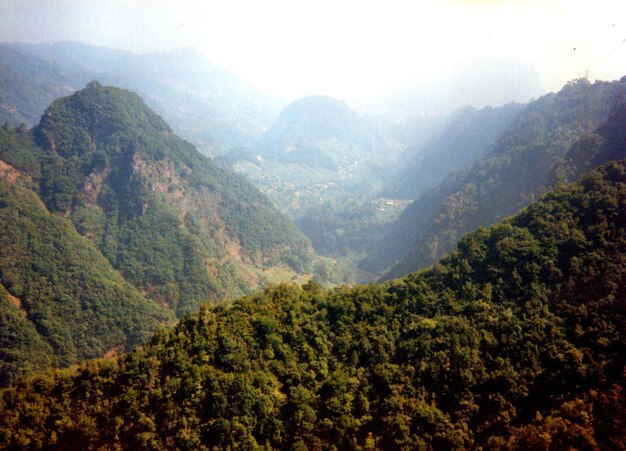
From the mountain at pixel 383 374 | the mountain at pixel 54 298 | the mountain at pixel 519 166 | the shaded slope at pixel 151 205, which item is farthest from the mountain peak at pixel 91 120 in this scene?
the mountain at pixel 383 374

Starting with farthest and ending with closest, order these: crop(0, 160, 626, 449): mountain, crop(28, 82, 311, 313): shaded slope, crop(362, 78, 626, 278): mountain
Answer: crop(362, 78, 626, 278): mountain, crop(28, 82, 311, 313): shaded slope, crop(0, 160, 626, 449): mountain

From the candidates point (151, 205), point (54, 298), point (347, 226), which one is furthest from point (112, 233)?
point (347, 226)

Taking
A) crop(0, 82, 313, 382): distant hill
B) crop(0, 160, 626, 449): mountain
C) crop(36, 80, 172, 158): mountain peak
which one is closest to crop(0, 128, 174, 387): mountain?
crop(0, 82, 313, 382): distant hill

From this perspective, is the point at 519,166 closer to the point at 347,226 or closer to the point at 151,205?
the point at 347,226

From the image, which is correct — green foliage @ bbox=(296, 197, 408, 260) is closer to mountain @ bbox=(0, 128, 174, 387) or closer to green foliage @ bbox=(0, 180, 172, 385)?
green foliage @ bbox=(0, 180, 172, 385)

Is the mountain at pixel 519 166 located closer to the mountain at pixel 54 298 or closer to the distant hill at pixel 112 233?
the distant hill at pixel 112 233

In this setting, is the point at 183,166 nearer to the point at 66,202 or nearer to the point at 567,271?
the point at 66,202
